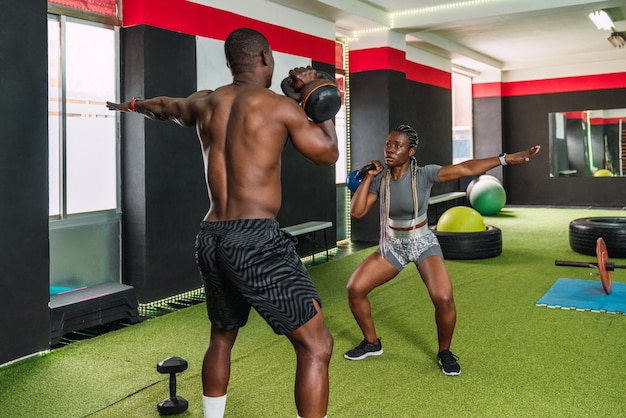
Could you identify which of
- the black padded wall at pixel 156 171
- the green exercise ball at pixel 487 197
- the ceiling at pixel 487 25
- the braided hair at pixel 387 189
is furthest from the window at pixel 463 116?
the braided hair at pixel 387 189

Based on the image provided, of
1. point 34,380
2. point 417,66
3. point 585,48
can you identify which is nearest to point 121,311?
point 34,380

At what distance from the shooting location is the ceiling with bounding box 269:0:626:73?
6.94 m

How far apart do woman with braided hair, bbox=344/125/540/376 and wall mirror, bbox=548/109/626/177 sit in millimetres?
9571

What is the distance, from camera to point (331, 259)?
678cm

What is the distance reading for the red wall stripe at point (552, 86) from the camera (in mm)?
11445

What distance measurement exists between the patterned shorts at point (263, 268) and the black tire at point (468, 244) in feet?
15.0

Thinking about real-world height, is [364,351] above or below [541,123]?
below

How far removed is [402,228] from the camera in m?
3.26

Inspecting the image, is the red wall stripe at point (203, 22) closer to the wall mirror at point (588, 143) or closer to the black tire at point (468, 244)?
the black tire at point (468, 244)

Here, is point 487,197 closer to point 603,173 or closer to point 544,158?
point 544,158

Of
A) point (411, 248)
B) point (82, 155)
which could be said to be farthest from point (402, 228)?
point (82, 155)

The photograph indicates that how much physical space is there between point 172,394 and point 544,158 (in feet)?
36.3

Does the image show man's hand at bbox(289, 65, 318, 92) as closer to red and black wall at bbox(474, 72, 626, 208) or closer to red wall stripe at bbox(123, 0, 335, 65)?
red wall stripe at bbox(123, 0, 335, 65)

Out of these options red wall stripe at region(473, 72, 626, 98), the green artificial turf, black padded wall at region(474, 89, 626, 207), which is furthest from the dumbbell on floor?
red wall stripe at region(473, 72, 626, 98)
